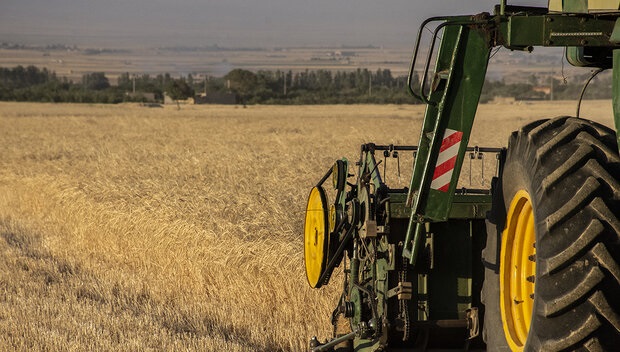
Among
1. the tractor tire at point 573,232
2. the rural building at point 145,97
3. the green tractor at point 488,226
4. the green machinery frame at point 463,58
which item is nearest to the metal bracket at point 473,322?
the green tractor at point 488,226

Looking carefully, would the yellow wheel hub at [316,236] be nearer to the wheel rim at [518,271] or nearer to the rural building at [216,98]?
the wheel rim at [518,271]

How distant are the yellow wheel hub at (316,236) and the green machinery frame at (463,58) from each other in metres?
1.41

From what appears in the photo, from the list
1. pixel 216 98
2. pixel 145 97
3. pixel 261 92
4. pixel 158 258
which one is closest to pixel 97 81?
pixel 261 92

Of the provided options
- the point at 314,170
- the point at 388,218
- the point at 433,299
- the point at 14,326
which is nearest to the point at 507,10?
the point at 388,218

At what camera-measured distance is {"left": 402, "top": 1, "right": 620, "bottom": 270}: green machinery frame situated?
12.6 feet

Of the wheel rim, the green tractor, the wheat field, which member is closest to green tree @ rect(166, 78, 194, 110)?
the wheat field

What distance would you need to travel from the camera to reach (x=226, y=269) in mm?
8648

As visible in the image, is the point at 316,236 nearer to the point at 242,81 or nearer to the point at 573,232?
the point at 573,232

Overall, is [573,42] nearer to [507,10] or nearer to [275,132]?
[507,10]

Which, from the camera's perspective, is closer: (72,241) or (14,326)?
(14,326)

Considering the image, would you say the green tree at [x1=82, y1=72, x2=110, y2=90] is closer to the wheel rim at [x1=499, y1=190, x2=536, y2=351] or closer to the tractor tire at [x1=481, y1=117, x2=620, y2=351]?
the wheel rim at [x1=499, y1=190, x2=536, y2=351]

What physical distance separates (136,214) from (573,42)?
25.6ft

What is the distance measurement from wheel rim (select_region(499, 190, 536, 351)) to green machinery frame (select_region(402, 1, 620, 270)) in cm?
41

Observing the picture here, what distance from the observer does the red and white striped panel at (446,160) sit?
4.21m
